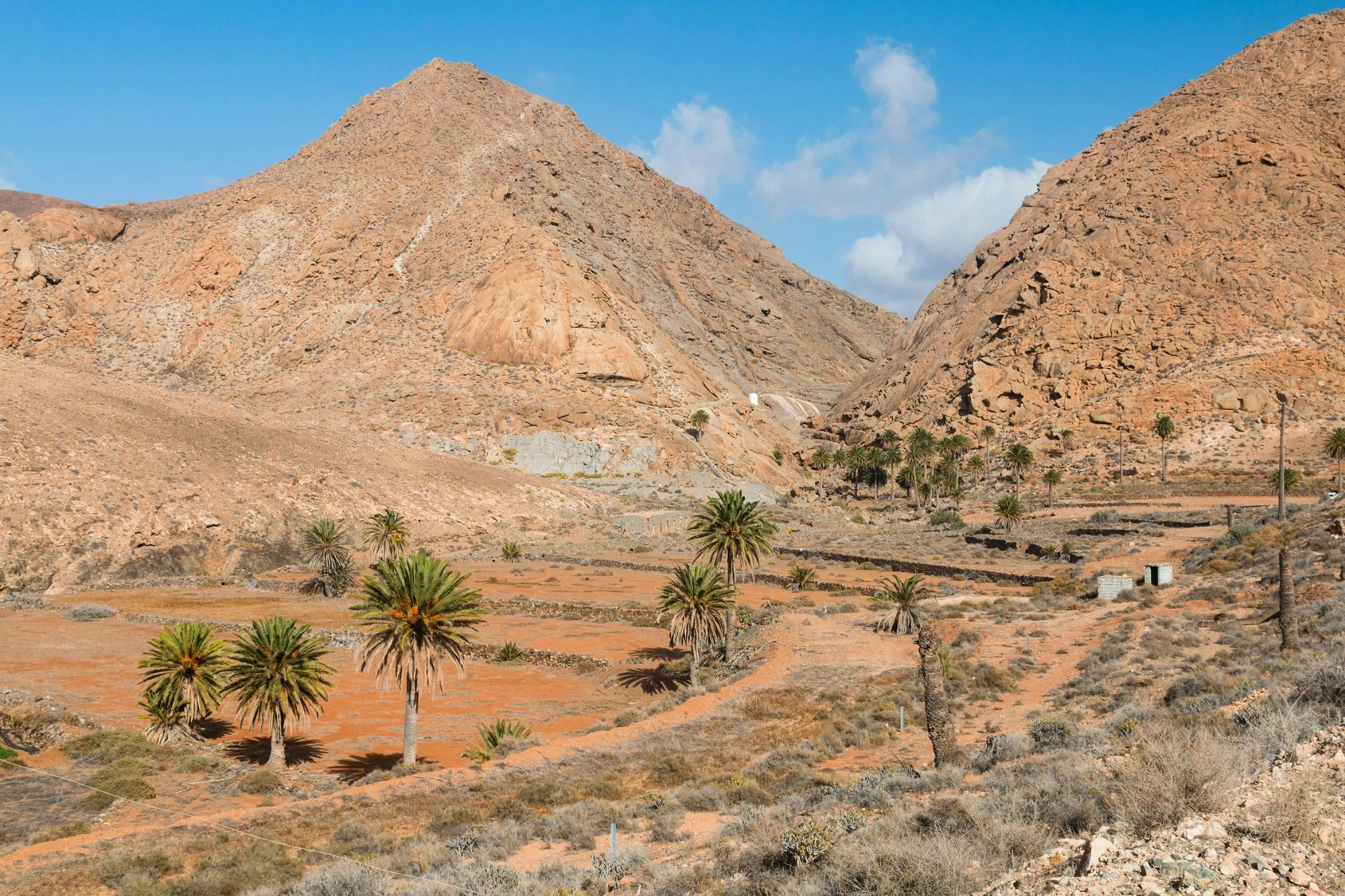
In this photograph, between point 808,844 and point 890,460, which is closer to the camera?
point 808,844

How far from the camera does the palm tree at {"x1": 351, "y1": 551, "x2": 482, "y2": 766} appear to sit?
21938 mm

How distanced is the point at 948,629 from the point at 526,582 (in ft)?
90.3

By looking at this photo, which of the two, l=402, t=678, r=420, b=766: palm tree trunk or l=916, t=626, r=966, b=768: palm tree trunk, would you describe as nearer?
l=916, t=626, r=966, b=768: palm tree trunk

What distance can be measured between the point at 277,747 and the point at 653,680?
13.4 m

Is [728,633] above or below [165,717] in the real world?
above

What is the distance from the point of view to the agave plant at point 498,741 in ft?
73.3

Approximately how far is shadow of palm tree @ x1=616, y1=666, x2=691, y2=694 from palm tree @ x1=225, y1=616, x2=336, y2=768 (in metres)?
11.5

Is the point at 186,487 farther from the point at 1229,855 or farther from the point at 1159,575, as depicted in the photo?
the point at 1229,855

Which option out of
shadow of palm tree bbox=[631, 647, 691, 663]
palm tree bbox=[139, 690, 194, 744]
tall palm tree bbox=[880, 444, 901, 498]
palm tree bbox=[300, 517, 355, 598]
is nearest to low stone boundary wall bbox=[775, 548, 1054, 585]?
shadow of palm tree bbox=[631, 647, 691, 663]

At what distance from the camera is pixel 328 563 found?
1935 inches

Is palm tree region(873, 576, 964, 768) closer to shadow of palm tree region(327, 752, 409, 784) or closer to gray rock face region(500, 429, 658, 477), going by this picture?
shadow of palm tree region(327, 752, 409, 784)

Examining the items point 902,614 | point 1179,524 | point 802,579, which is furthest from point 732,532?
point 1179,524

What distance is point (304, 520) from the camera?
59.0 metres

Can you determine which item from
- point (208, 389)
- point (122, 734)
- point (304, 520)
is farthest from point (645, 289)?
point (122, 734)
